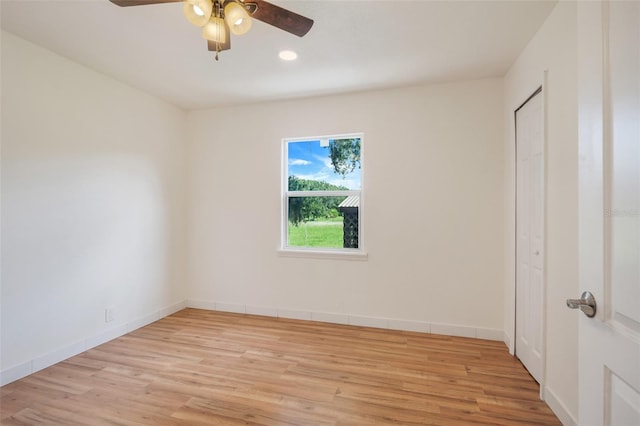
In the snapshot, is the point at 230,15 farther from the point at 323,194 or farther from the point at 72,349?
the point at 72,349

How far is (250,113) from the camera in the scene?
12.6 feet

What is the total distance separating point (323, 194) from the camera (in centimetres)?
372

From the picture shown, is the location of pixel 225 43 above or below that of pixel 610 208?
above

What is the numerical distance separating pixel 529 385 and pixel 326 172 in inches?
107

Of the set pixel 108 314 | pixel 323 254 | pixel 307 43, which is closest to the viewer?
pixel 307 43

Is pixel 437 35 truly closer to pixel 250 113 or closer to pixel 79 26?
pixel 250 113

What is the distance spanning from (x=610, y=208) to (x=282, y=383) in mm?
2225

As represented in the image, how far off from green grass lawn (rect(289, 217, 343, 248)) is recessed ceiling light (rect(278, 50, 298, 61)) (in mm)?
1778

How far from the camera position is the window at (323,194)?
359 centimetres

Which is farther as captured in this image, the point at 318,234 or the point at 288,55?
the point at 318,234

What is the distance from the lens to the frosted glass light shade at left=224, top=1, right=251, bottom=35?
1513 millimetres

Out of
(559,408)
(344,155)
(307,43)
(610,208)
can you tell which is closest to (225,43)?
(307,43)

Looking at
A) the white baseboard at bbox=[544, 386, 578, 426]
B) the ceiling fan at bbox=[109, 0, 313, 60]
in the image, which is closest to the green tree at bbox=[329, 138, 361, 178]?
the ceiling fan at bbox=[109, 0, 313, 60]

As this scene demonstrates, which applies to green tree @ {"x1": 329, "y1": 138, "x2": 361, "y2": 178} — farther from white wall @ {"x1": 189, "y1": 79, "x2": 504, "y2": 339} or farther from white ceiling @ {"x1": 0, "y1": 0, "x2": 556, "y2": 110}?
white ceiling @ {"x1": 0, "y1": 0, "x2": 556, "y2": 110}
